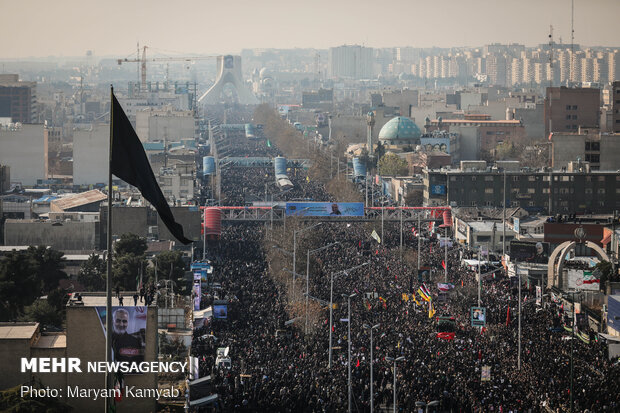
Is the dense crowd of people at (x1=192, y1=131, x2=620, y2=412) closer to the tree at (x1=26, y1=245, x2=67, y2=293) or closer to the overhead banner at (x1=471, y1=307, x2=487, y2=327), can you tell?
the overhead banner at (x1=471, y1=307, x2=487, y2=327)

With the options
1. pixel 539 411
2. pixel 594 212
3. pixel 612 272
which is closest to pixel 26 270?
pixel 539 411

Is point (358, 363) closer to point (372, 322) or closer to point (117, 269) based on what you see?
point (372, 322)

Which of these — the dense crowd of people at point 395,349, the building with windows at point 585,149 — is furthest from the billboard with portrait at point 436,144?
the dense crowd of people at point 395,349

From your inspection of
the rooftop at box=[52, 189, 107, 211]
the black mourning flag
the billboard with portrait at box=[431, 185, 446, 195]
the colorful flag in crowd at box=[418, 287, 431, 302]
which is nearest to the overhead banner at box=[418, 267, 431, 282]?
the colorful flag in crowd at box=[418, 287, 431, 302]

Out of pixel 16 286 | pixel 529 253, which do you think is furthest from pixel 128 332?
pixel 529 253

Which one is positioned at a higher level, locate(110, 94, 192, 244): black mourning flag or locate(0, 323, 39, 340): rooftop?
locate(110, 94, 192, 244): black mourning flag

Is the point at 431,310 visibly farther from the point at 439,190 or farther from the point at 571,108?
the point at 571,108
